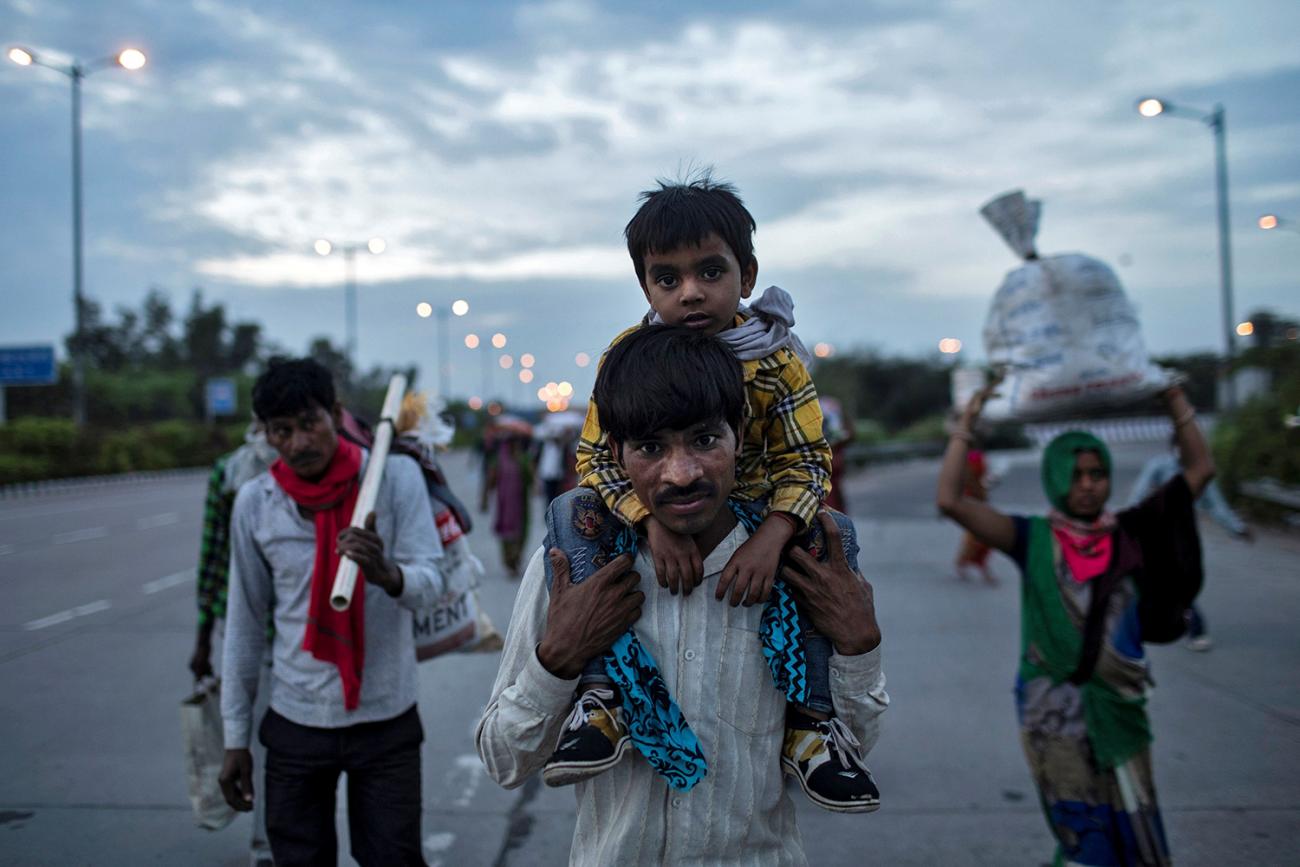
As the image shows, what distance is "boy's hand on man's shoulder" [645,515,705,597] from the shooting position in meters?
1.79

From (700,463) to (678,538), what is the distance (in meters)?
0.15

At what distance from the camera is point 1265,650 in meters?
7.32

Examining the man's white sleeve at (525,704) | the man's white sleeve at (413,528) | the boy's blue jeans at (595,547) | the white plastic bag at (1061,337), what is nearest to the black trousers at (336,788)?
the man's white sleeve at (413,528)

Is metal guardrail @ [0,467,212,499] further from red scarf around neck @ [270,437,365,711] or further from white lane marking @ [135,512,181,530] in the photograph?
red scarf around neck @ [270,437,365,711]

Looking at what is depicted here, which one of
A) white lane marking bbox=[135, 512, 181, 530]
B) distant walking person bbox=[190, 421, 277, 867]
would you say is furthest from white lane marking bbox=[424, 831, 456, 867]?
white lane marking bbox=[135, 512, 181, 530]

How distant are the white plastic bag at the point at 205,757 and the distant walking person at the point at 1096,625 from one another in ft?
9.00

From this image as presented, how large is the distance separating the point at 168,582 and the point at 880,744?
841 centimetres

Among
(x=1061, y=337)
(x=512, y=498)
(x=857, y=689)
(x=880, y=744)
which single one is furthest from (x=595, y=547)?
(x=512, y=498)

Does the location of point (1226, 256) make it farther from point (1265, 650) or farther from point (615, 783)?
point (615, 783)

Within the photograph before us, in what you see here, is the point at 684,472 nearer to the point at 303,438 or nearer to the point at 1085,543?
the point at 303,438

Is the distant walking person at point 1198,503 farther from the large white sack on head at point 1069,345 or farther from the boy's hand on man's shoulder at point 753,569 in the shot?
the boy's hand on man's shoulder at point 753,569

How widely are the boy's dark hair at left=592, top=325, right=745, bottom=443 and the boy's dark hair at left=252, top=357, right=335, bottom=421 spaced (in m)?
1.53

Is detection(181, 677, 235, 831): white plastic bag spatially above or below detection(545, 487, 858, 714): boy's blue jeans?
below

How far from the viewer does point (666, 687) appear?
1806mm
